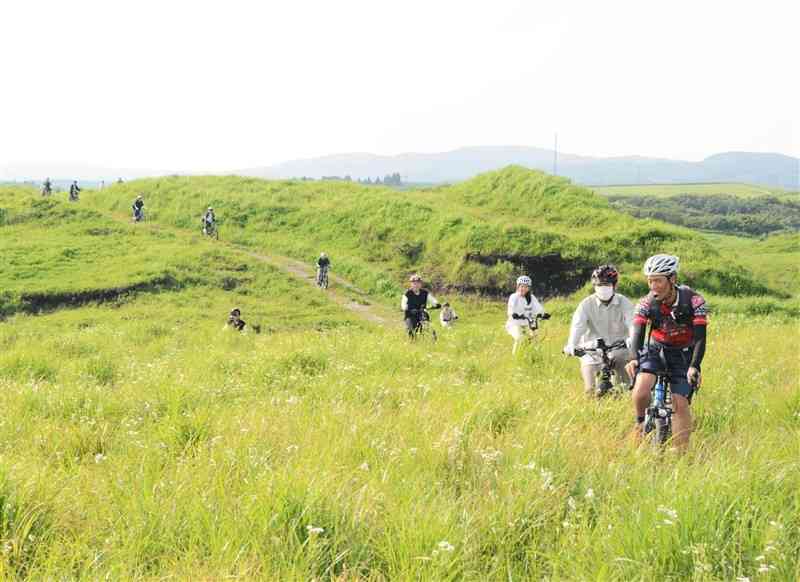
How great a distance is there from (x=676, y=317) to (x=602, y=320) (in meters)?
2.11

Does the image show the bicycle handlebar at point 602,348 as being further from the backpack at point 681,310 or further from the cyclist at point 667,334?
the backpack at point 681,310

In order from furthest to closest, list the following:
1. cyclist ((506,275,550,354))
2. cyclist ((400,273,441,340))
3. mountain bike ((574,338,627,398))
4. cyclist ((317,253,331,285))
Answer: cyclist ((317,253,331,285))
cyclist ((400,273,441,340))
cyclist ((506,275,550,354))
mountain bike ((574,338,627,398))

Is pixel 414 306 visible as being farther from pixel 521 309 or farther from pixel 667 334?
pixel 667 334

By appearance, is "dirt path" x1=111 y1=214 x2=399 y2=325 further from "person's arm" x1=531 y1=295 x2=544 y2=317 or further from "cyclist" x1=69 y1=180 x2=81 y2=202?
"cyclist" x1=69 y1=180 x2=81 y2=202

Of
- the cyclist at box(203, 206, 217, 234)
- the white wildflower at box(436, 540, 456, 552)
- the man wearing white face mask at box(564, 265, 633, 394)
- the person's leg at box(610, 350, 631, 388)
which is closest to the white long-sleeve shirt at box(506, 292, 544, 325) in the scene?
the man wearing white face mask at box(564, 265, 633, 394)

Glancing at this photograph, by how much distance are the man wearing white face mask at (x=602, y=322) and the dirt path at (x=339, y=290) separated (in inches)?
685

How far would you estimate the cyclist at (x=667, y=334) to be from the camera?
6129mm

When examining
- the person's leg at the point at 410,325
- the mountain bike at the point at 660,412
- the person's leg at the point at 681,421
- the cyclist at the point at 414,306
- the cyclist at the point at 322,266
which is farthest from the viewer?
the cyclist at the point at 322,266

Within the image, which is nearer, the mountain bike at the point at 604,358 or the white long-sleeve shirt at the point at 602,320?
the mountain bike at the point at 604,358

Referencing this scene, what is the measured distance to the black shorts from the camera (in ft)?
20.3

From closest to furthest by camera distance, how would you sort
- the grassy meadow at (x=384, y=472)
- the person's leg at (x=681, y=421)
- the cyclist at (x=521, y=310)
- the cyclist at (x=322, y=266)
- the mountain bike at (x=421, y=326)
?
the grassy meadow at (x=384, y=472) → the person's leg at (x=681, y=421) → the cyclist at (x=521, y=310) → the mountain bike at (x=421, y=326) → the cyclist at (x=322, y=266)

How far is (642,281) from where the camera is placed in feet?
98.8

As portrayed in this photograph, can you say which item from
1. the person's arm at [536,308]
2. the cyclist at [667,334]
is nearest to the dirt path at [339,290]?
the person's arm at [536,308]

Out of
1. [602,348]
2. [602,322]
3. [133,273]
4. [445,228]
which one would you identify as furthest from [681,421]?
[445,228]
